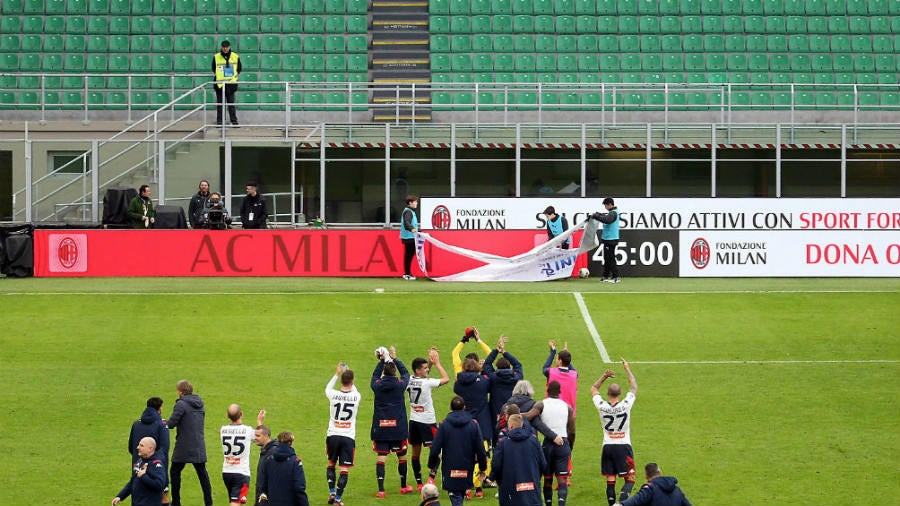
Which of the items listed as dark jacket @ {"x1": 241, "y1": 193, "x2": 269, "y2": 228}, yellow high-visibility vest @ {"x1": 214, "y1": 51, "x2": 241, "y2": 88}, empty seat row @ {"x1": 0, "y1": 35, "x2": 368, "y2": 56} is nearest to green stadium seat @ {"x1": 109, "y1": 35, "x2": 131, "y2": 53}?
empty seat row @ {"x1": 0, "y1": 35, "x2": 368, "y2": 56}

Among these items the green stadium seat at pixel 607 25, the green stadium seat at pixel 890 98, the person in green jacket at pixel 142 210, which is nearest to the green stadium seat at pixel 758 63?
the green stadium seat at pixel 890 98

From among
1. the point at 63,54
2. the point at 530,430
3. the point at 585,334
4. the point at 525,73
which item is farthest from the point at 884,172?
the point at 530,430

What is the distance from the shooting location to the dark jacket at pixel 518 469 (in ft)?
43.5

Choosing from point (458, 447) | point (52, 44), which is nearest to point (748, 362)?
point (458, 447)

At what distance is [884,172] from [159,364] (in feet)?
75.1

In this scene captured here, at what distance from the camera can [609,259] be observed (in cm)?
2806

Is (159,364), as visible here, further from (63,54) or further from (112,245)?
(63,54)

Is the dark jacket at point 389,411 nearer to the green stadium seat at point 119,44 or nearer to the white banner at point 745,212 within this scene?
the white banner at point 745,212

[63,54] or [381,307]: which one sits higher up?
[63,54]

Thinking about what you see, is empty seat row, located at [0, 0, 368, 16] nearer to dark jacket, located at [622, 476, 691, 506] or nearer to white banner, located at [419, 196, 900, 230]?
white banner, located at [419, 196, 900, 230]

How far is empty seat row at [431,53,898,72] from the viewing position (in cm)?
3972

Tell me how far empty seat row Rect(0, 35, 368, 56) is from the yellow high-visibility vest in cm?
604

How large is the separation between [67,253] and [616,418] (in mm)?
17154

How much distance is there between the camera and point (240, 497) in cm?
1458
